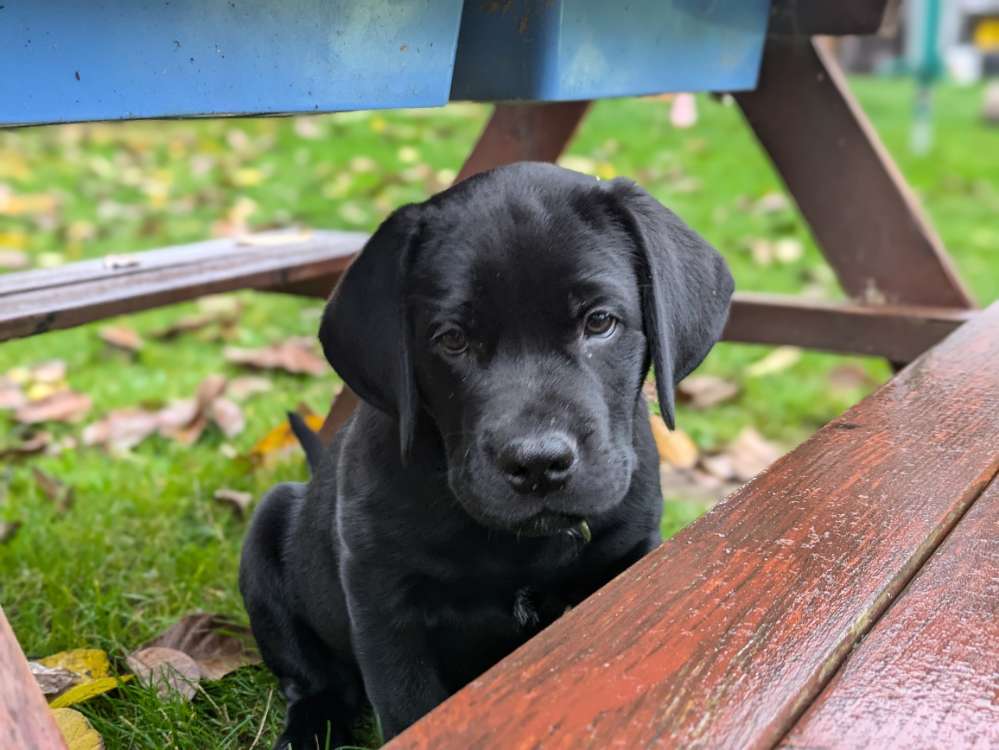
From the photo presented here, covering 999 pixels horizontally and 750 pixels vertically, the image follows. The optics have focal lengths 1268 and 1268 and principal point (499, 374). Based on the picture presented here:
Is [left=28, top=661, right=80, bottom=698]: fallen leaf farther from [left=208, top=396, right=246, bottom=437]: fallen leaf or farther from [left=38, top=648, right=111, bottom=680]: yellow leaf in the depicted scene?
[left=208, top=396, right=246, bottom=437]: fallen leaf

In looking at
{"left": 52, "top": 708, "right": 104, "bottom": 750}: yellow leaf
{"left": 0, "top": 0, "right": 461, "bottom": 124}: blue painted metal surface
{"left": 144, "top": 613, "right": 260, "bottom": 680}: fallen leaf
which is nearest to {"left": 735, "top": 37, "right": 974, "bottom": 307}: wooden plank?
{"left": 0, "top": 0, "right": 461, "bottom": 124}: blue painted metal surface

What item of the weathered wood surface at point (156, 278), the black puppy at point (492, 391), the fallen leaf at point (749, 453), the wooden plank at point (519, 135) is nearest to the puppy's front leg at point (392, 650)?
the black puppy at point (492, 391)

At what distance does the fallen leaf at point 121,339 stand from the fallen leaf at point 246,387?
0.64 m

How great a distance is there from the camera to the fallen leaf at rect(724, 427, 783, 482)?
387 centimetres

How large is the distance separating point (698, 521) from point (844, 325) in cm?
197

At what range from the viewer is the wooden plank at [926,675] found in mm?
1036


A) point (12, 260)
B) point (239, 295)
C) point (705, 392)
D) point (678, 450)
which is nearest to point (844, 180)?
point (678, 450)

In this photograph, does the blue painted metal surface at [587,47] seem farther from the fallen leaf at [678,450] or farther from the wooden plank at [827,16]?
the fallen leaf at [678,450]

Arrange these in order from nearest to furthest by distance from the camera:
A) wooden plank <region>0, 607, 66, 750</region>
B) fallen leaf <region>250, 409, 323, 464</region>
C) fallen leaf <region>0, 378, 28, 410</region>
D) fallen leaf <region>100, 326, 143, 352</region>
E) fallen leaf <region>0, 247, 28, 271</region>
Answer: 1. wooden plank <region>0, 607, 66, 750</region>
2. fallen leaf <region>250, 409, 323, 464</region>
3. fallen leaf <region>0, 378, 28, 410</region>
4. fallen leaf <region>100, 326, 143, 352</region>
5. fallen leaf <region>0, 247, 28, 271</region>

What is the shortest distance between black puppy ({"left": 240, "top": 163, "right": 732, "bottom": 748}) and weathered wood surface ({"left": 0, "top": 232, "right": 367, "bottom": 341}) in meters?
0.83

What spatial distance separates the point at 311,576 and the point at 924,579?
1298 mm

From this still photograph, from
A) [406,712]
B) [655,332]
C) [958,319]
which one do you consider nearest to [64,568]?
[406,712]

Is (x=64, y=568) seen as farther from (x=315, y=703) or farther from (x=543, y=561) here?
(x=543, y=561)

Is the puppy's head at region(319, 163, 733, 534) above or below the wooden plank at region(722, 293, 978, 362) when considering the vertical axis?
above
